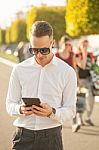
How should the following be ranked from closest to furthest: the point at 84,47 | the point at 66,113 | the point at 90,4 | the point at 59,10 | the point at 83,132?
the point at 66,113 → the point at 83,132 → the point at 84,47 → the point at 90,4 → the point at 59,10

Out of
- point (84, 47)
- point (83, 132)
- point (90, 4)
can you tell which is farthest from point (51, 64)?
point (90, 4)

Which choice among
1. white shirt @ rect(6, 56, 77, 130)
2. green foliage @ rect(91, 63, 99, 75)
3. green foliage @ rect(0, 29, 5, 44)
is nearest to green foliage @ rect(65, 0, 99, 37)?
green foliage @ rect(91, 63, 99, 75)

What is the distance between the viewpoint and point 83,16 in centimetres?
2331

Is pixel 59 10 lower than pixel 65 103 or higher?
higher

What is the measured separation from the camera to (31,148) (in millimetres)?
3906

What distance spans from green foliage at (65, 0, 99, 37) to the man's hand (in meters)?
18.6

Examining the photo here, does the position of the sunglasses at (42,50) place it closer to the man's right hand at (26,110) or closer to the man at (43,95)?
the man at (43,95)

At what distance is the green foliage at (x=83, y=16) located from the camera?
73.3ft

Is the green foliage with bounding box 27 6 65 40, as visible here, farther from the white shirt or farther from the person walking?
the white shirt

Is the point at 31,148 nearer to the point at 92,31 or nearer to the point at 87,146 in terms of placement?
the point at 87,146

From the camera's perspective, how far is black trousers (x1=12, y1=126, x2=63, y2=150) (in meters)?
3.88

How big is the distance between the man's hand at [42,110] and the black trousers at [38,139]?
0.21m

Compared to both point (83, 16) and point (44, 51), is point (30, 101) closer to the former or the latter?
point (44, 51)

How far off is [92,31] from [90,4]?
1.71 meters
